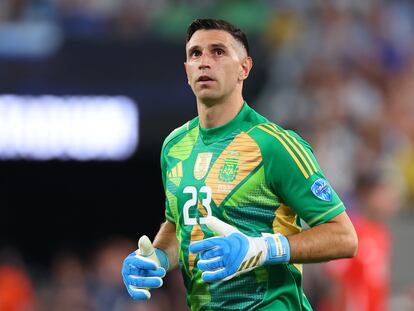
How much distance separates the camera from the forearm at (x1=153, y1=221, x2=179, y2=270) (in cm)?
539

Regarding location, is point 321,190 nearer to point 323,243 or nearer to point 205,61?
point 323,243

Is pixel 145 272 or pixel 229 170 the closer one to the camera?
pixel 229 170

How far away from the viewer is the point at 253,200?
4.90m

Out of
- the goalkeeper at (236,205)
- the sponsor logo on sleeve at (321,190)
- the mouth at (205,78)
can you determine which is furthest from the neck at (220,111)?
the sponsor logo on sleeve at (321,190)

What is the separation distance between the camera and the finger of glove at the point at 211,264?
457cm

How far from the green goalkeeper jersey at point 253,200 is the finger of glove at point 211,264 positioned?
33cm

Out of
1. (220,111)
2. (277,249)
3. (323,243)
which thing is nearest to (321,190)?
(323,243)

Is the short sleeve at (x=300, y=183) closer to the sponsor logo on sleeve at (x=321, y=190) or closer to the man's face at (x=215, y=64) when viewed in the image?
the sponsor logo on sleeve at (x=321, y=190)

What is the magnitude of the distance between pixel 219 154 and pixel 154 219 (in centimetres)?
1014

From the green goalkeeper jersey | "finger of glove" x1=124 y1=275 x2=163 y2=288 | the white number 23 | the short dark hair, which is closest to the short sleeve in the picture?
the green goalkeeper jersey

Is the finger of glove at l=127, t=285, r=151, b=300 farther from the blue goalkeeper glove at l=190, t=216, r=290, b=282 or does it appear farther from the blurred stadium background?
the blurred stadium background

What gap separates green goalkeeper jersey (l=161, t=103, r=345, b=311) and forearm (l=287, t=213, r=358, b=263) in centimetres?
6

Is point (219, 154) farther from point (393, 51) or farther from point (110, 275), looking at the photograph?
point (393, 51)

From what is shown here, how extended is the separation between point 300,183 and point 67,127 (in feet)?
27.7
